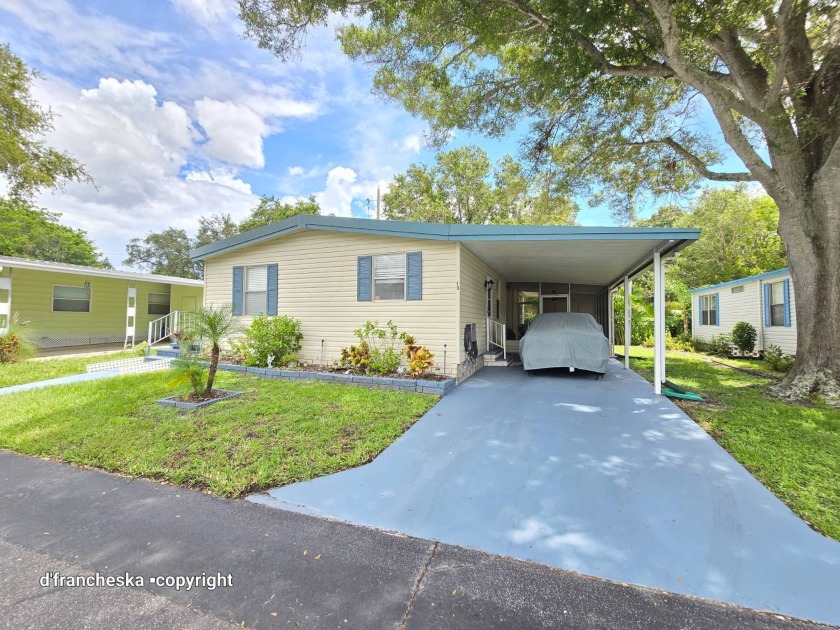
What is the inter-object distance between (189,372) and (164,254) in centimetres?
3435

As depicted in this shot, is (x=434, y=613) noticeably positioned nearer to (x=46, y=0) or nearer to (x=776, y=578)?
(x=776, y=578)

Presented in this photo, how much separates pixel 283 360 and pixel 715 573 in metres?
7.46

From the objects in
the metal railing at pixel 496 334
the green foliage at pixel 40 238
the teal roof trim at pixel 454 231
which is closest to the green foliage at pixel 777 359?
the teal roof trim at pixel 454 231

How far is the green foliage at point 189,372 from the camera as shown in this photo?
4.99 metres

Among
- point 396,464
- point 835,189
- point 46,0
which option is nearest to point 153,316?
point 46,0

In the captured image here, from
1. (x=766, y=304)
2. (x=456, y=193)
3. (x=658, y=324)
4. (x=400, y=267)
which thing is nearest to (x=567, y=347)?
(x=658, y=324)

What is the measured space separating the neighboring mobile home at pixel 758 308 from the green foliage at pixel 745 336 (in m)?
0.12

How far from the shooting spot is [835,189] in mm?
5824

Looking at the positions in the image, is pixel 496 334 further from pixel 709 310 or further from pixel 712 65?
pixel 709 310

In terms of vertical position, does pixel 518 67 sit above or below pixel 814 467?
above

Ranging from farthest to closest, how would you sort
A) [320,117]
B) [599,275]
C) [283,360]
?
[320,117] → [599,275] → [283,360]

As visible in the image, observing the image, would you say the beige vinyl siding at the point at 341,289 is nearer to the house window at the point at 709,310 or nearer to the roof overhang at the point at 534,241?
the roof overhang at the point at 534,241

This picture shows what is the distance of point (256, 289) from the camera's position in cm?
882

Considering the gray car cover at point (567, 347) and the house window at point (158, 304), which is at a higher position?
the house window at point (158, 304)
